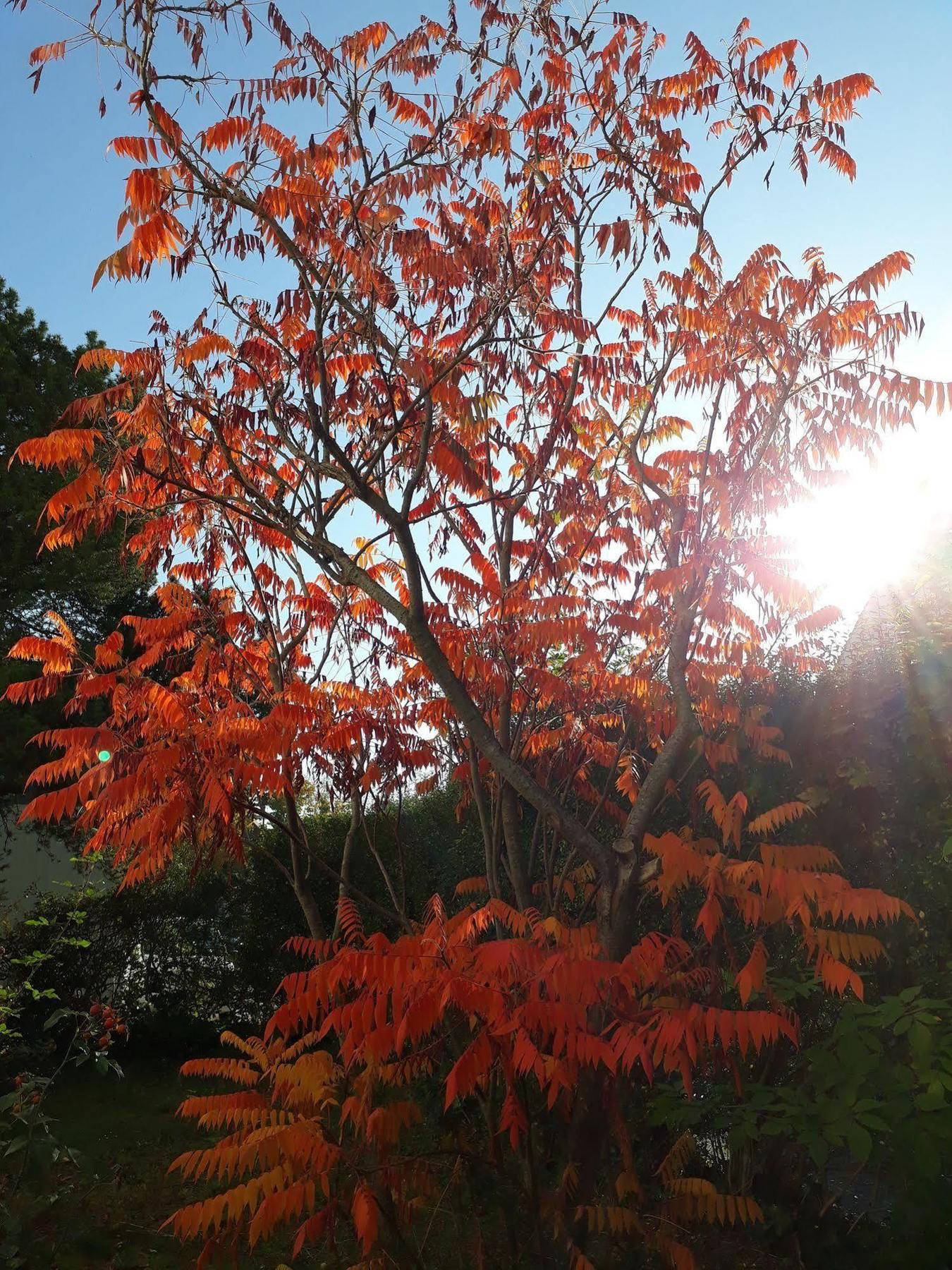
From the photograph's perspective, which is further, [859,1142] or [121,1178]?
[121,1178]

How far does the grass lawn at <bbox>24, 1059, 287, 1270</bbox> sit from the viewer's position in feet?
15.7

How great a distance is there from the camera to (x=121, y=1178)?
5879mm

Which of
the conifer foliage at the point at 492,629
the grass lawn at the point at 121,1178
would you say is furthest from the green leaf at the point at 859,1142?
the grass lawn at the point at 121,1178

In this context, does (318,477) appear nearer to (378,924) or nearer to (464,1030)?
(464,1030)

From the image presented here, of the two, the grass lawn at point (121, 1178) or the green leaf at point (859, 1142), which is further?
the grass lawn at point (121, 1178)

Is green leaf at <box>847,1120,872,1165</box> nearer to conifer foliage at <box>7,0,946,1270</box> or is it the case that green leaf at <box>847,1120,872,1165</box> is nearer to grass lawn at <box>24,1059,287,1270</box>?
conifer foliage at <box>7,0,946,1270</box>

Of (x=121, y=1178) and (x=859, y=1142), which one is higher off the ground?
(x=859, y=1142)

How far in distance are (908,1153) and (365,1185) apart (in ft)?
6.51

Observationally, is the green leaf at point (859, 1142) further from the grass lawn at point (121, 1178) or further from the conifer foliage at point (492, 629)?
the grass lawn at point (121, 1178)

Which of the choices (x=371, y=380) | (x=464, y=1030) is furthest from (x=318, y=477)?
(x=464, y=1030)

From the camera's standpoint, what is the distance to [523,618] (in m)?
5.04

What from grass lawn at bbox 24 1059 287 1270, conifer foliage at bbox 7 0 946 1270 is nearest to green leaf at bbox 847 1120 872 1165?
conifer foliage at bbox 7 0 946 1270

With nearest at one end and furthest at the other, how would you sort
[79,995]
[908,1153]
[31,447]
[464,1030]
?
[908,1153], [31,447], [464,1030], [79,995]

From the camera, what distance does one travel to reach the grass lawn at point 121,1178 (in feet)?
15.7
